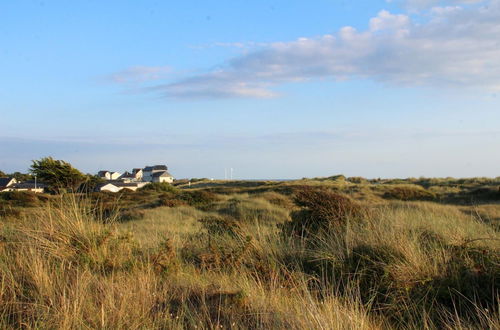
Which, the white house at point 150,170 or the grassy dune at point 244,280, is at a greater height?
the white house at point 150,170

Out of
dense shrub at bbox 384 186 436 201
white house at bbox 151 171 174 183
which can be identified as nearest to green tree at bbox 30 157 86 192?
dense shrub at bbox 384 186 436 201

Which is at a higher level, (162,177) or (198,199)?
(162,177)

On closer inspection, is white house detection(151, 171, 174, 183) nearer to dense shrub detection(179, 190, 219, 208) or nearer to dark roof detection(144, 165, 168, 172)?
dark roof detection(144, 165, 168, 172)

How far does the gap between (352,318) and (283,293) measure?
50.0 inches

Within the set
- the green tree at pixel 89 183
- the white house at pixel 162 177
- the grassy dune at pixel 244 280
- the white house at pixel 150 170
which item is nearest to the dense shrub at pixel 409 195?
the green tree at pixel 89 183

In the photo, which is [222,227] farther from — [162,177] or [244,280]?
[162,177]

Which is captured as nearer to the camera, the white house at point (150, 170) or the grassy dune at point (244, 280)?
the grassy dune at point (244, 280)

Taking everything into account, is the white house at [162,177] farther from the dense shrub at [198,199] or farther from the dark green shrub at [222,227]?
the dark green shrub at [222,227]

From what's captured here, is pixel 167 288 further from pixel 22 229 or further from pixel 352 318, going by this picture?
pixel 22 229

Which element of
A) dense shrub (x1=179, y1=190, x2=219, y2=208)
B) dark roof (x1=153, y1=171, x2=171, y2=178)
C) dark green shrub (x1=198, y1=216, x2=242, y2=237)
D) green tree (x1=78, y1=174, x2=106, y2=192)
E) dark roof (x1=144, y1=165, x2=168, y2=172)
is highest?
dark roof (x1=144, y1=165, x2=168, y2=172)

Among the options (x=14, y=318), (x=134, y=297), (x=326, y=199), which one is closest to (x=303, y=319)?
(x=134, y=297)

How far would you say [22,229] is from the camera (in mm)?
6812

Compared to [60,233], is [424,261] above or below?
below

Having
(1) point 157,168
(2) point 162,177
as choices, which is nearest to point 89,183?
(2) point 162,177
